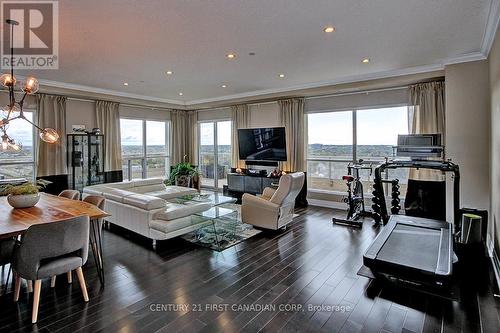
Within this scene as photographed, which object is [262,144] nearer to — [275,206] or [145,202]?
[275,206]

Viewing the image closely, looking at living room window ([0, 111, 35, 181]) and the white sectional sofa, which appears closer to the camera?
the white sectional sofa

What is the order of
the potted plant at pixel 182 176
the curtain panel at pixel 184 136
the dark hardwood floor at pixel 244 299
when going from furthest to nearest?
the curtain panel at pixel 184 136
the potted plant at pixel 182 176
the dark hardwood floor at pixel 244 299

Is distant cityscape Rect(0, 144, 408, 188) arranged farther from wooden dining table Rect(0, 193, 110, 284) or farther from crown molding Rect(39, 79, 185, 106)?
wooden dining table Rect(0, 193, 110, 284)

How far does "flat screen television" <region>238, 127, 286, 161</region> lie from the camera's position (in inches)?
302

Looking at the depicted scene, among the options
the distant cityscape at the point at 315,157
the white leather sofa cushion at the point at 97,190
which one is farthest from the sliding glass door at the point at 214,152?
the white leather sofa cushion at the point at 97,190

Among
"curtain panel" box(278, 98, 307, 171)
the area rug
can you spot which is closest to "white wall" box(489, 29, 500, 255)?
the area rug

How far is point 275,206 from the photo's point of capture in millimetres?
4977

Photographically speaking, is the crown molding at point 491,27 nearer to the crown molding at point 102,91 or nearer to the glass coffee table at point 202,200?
the glass coffee table at point 202,200

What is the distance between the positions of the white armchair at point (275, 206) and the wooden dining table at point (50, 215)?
2581 mm

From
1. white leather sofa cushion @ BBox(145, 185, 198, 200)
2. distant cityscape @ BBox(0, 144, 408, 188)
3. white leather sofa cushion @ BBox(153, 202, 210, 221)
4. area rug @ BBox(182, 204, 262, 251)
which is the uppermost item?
distant cityscape @ BBox(0, 144, 408, 188)

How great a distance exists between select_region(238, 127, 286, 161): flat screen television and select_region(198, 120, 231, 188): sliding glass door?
3.65ft

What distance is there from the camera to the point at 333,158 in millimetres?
7207

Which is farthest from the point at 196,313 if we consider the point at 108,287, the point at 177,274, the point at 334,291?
the point at 334,291

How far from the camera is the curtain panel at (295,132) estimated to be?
7.47 m
